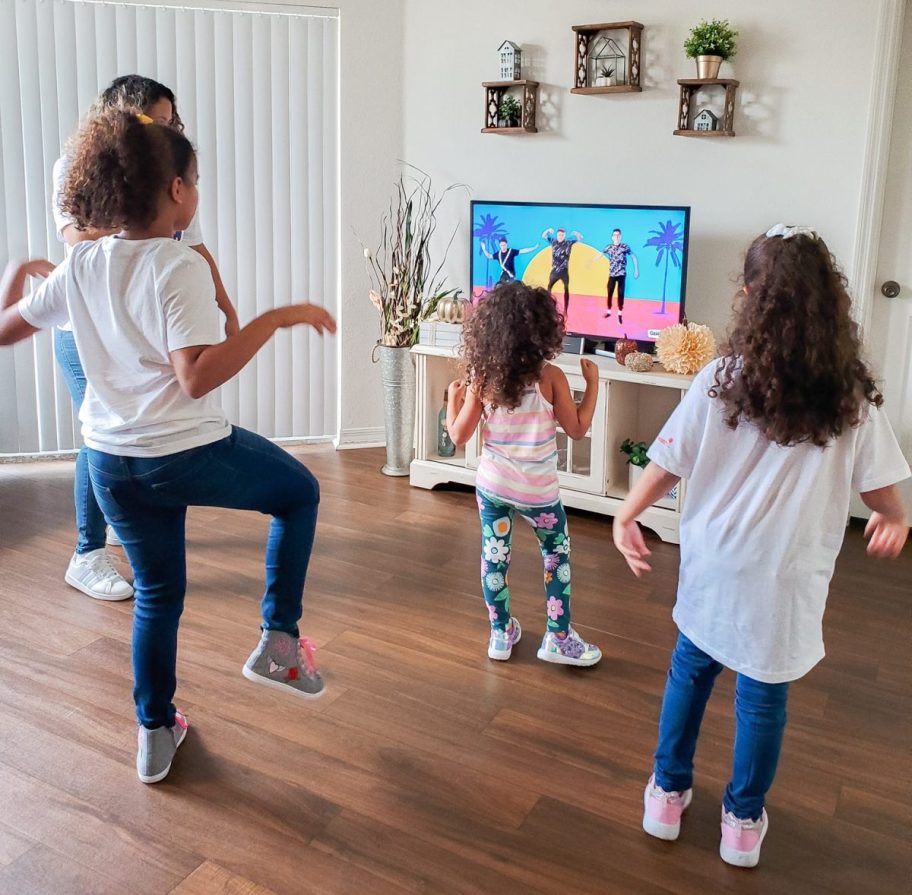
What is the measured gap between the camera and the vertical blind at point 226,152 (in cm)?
427

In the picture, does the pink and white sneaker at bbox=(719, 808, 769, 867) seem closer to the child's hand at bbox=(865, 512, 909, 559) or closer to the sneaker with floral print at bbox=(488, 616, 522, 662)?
the child's hand at bbox=(865, 512, 909, 559)

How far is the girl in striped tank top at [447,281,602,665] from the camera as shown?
2.42 meters

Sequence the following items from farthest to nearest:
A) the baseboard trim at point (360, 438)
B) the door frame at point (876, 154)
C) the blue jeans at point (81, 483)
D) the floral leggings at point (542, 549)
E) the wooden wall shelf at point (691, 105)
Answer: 1. the baseboard trim at point (360, 438)
2. the wooden wall shelf at point (691, 105)
3. the door frame at point (876, 154)
4. the blue jeans at point (81, 483)
5. the floral leggings at point (542, 549)

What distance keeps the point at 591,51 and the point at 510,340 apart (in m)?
2.18

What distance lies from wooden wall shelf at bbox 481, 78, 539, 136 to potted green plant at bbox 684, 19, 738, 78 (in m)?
0.75

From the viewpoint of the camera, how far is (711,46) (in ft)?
12.0

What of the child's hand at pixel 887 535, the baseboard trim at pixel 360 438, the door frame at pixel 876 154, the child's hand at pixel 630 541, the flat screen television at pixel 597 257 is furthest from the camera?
the baseboard trim at pixel 360 438

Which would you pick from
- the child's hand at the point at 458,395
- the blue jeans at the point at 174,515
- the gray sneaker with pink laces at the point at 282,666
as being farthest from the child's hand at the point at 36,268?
the child's hand at the point at 458,395

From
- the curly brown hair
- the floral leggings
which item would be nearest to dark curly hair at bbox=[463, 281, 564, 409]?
the floral leggings

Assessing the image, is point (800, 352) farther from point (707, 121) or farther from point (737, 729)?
point (707, 121)

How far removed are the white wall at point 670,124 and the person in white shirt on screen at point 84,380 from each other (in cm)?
177

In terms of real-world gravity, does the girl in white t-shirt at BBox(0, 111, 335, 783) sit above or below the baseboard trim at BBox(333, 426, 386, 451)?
above

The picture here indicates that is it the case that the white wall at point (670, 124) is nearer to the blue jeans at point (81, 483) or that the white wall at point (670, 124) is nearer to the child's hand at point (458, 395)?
the child's hand at point (458, 395)

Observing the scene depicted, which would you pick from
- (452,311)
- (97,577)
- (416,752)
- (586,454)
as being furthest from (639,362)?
(97,577)
